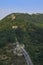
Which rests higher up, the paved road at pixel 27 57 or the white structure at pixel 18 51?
the white structure at pixel 18 51

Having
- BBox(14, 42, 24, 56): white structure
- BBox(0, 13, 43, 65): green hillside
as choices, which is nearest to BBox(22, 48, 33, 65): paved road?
BBox(0, 13, 43, 65): green hillside

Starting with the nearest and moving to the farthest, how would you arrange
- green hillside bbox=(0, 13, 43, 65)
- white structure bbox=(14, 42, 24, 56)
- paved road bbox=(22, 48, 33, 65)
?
1. paved road bbox=(22, 48, 33, 65)
2. white structure bbox=(14, 42, 24, 56)
3. green hillside bbox=(0, 13, 43, 65)

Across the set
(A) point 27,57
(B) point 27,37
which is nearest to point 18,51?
(A) point 27,57

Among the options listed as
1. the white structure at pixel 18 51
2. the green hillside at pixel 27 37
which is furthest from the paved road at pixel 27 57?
the white structure at pixel 18 51

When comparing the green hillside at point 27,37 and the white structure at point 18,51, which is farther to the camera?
the green hillside at point 27,37

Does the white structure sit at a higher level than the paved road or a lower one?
higher

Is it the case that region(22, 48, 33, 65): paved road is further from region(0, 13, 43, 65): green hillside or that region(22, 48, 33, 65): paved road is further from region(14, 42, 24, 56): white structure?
region(14, 42, 24, 56): white structure

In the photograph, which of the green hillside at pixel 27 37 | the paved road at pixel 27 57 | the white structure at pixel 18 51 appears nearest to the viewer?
the paved road at pixel 27 57

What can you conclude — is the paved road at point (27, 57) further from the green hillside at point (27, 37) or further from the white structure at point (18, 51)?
the white structure at point (18, 51)

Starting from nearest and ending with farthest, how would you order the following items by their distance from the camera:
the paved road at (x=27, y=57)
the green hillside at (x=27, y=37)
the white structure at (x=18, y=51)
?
the paved road at (x=27, y=57) < the white structure at (x=18, y=51) < the green hillside at (x=27, y=37)

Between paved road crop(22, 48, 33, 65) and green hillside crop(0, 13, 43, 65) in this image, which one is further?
green hillside crop(0, 13, 43, 65)

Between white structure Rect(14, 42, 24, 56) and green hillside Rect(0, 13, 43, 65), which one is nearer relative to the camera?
white structure Rect(14, 42, 24, 56)

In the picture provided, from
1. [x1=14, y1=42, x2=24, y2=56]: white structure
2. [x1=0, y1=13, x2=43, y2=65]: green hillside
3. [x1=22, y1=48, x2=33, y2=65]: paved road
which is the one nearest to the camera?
[x1=22, y1=48, x2=33, y2=65]: paved road
